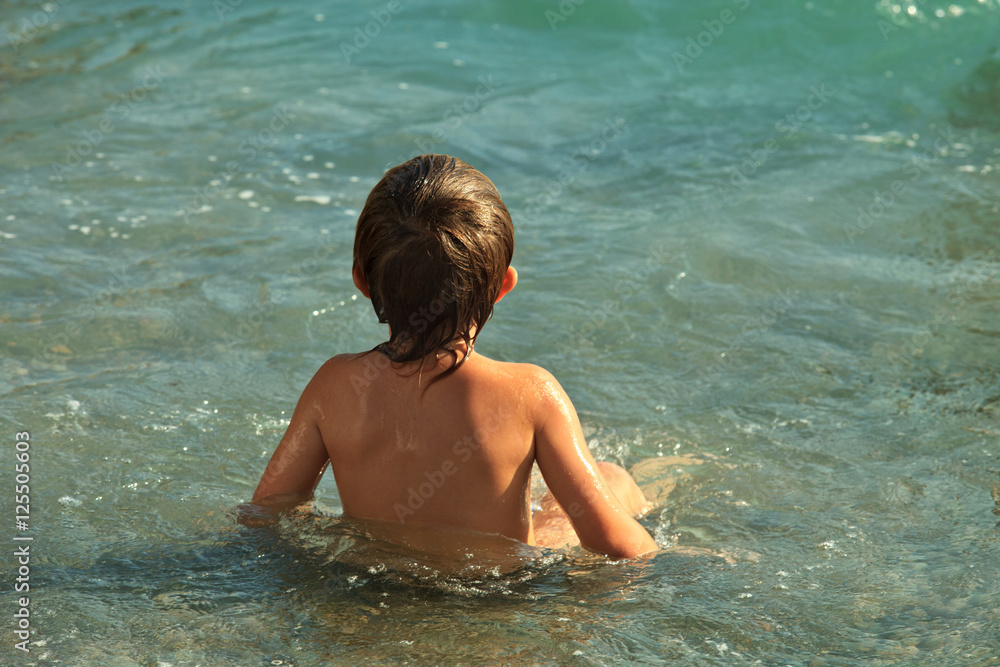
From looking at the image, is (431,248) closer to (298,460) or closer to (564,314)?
(298,460)

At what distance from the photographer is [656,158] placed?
25.2ft

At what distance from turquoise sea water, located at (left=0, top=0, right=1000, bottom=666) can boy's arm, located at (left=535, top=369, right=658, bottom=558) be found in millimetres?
162

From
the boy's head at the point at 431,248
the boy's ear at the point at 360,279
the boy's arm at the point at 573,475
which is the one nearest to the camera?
the boy's head at the point at 431,248

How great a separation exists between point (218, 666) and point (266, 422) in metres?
1.71

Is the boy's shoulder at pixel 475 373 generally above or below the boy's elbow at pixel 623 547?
above

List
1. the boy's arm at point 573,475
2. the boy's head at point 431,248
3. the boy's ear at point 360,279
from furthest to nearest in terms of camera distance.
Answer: the boy's arm at point 573,475, the boy's ear at point 360,279, the boy's head at point 431,248

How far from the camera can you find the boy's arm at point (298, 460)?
266 centimetres

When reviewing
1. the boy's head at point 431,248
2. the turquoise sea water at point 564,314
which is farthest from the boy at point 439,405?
the turquoise sea water at point 564,314

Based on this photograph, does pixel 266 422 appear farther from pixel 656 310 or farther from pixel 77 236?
pixel 77 236

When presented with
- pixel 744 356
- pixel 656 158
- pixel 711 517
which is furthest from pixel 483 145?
pixel 711 517

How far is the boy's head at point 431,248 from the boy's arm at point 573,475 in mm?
331

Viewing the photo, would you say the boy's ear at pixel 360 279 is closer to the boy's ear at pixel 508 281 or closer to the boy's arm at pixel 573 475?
the boy's ear at pixel 508 281

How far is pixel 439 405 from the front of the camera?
255cm

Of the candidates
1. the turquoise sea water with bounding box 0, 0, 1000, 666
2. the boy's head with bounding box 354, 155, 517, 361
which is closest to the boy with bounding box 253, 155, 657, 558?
the boy's head with bounding box 354, 155, 517, 361
